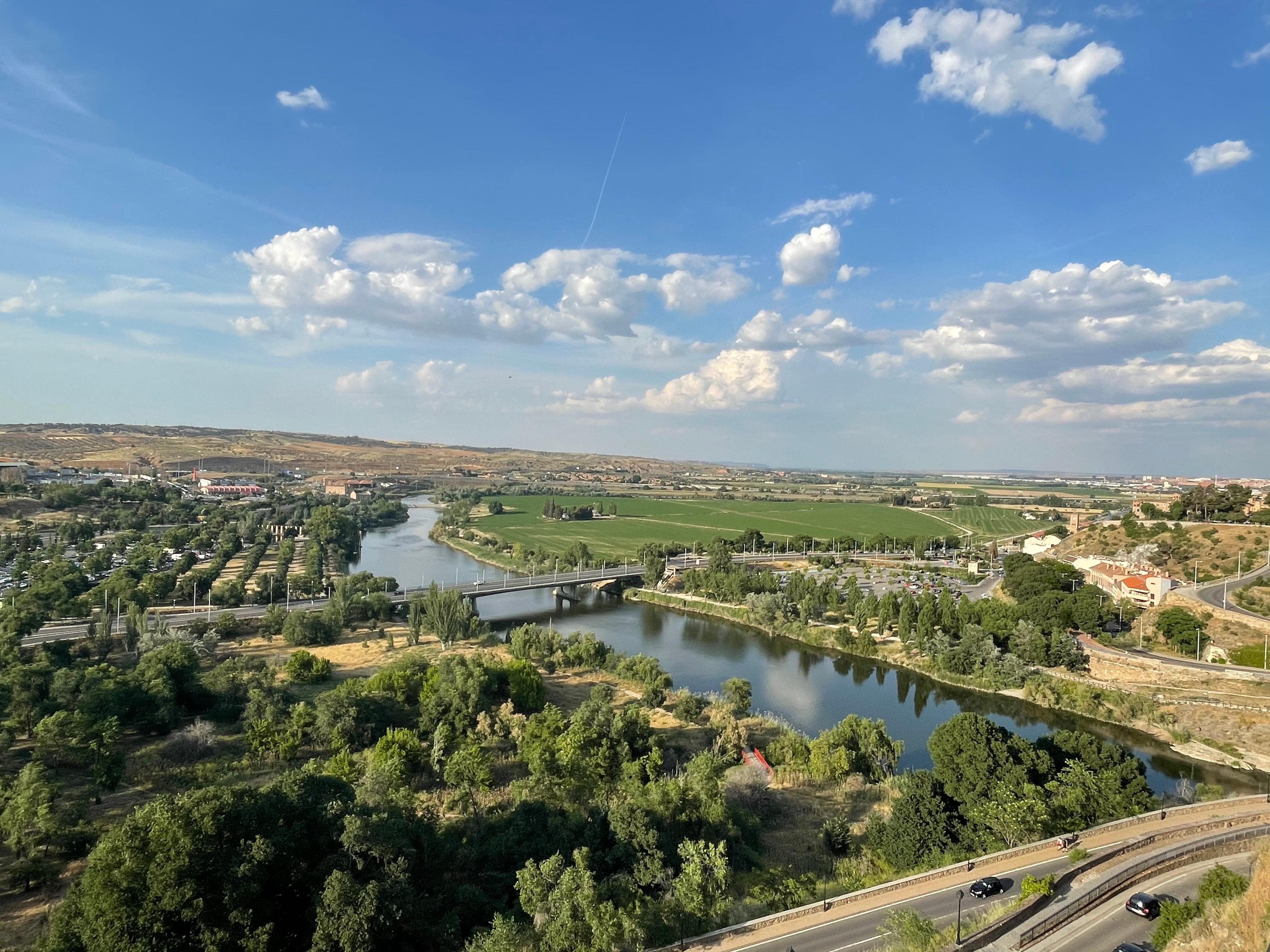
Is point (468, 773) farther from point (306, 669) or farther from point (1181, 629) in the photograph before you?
A: point (1181, 629)

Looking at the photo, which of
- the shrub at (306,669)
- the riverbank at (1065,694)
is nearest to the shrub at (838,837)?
the riverbank at (1065,694)

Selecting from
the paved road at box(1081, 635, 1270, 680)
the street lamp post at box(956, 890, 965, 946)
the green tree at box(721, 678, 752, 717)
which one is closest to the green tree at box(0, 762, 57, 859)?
the street lamp post at box(956, 890, 965, 946)

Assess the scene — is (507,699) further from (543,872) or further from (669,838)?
(543,872)

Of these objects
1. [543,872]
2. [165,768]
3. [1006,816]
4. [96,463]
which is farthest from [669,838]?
[96,463]

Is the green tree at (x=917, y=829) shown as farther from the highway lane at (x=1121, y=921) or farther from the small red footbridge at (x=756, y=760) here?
the small red footbridge at (x=756, y=760)

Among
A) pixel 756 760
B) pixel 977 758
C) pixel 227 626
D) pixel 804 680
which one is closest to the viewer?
pixel 977 758

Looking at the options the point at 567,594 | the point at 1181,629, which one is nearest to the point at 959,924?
the point at 1181,629

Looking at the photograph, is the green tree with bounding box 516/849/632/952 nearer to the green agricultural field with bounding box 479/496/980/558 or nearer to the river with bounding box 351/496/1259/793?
the river with bounding box 351/496/1259/793
